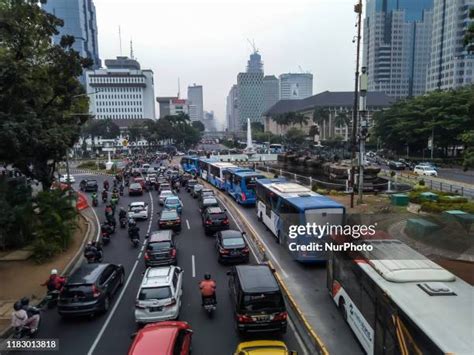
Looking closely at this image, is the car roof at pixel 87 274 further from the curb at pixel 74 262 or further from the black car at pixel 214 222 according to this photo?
the black car at pixel 214 222

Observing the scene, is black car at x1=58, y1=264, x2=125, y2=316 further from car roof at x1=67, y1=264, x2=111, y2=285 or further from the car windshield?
the car windshield

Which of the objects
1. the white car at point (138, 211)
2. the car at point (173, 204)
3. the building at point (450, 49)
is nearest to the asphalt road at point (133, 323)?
the white car at point (138, 211)

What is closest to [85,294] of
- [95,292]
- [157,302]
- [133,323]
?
[95,292]

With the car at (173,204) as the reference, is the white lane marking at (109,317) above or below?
below

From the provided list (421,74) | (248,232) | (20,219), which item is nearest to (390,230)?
(248,232)

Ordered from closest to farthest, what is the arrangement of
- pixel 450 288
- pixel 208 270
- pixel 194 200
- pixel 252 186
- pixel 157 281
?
pixel 450 288
pixel 157 281
pixel 208 270
pixel 252 186
pixel 194 200

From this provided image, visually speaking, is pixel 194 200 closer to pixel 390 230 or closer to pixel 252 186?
pixel 252 186
